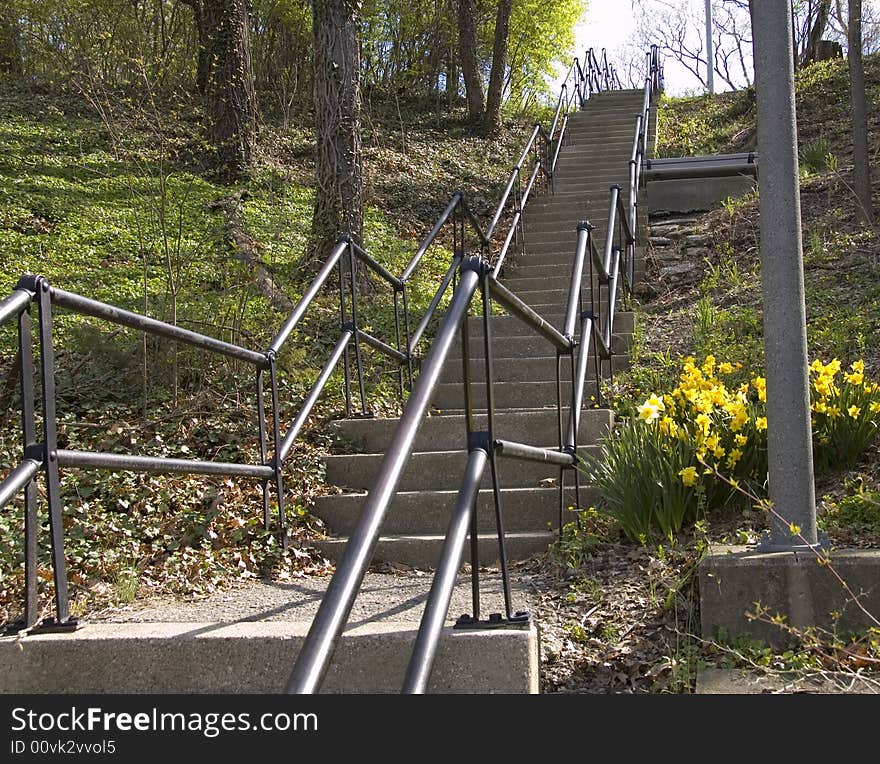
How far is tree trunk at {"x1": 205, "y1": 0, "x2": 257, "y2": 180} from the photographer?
1284 centimetres

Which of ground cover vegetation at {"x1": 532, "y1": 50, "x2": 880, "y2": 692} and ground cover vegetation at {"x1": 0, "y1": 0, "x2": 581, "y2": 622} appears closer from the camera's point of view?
ground cover vegetation at {"x1": 532, "y1": 50, "x2": 880, "y2": 692}

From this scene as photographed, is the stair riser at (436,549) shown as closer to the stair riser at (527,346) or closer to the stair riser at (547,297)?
the stair riser at (527,346)

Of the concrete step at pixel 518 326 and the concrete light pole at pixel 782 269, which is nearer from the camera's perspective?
the concrete light pole at pixel 782 269

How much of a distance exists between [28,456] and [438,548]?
6.85 feet

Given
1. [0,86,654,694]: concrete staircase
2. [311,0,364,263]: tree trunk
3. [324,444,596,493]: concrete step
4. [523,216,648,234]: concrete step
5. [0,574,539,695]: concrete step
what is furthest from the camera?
[523,216,648,234]: concrete step

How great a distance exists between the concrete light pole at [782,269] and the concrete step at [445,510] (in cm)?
136

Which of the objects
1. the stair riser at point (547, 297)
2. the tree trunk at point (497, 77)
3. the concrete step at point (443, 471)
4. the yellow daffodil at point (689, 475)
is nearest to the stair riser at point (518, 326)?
the stair riser at point (547, 297)

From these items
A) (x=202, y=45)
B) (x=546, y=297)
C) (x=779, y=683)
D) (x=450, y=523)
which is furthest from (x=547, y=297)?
(x=202, y=45)

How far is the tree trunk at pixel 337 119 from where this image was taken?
8539mm

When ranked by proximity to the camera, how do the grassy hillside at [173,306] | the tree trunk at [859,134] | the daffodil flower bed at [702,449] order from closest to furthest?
the daffodil flower bed at [702,449] → the grassy hillside at [173,306] → the tree trunk at [859,134]

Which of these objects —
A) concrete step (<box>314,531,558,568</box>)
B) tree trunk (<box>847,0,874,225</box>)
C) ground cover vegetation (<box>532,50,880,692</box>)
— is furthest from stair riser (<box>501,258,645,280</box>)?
concrete step (<box>314,531,558,568</box>)

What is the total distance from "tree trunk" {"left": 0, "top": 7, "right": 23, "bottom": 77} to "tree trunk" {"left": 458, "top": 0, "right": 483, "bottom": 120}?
7.87m

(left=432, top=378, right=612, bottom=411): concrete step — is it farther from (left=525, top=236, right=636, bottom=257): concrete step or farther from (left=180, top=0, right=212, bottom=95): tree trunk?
(left=180, top=0, right=212, bottom=95): tree trunk
